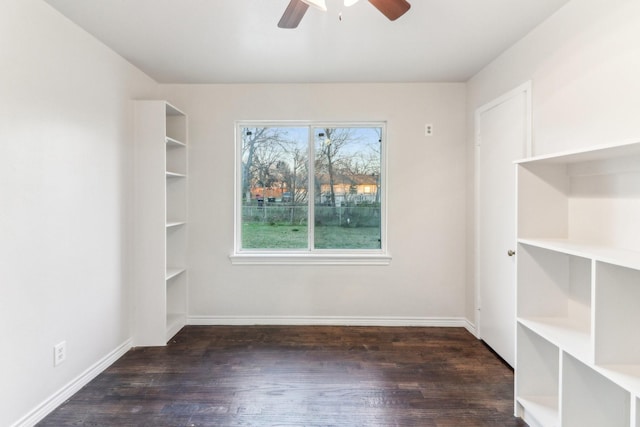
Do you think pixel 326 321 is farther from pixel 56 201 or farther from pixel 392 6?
pixel 392 6

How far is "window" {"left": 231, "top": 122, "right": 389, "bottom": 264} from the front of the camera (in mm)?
3404

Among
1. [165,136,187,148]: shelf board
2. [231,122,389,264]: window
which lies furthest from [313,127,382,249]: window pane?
[165,136,187,148]: shelf board

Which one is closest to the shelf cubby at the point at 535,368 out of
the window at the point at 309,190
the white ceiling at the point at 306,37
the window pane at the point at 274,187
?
the window at the point at 309,190

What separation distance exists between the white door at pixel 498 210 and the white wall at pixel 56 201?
10.3 ft

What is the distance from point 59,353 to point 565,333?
3.01m

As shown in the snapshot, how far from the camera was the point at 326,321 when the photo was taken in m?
3.31

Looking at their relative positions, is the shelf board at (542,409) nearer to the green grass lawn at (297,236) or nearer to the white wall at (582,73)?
the white wall at (582,73)

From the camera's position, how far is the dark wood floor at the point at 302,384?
1.91 meters

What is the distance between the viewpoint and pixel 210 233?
3312 mm

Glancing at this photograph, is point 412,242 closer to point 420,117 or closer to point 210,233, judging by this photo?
point 420,117

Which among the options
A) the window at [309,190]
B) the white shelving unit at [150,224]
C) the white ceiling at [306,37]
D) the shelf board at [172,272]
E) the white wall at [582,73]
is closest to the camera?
the white wall at [582,73]

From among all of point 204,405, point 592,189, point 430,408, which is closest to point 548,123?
point 592,189

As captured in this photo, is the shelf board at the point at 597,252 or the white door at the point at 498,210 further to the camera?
the white door at the point at 498,210

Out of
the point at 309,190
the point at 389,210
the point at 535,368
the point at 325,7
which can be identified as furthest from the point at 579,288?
the point at 309,190
